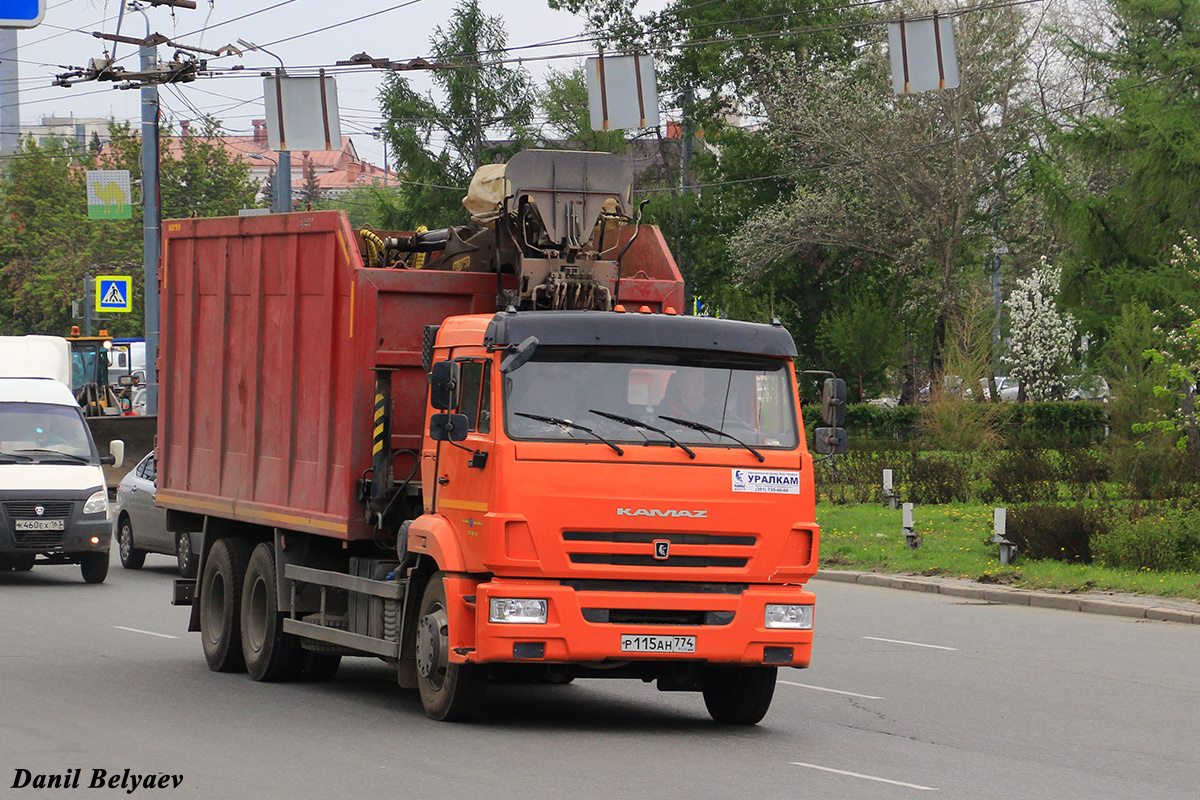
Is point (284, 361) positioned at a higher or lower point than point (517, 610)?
higher

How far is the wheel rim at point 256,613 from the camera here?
12.7 metres

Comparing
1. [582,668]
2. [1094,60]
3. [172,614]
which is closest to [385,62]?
[172,614]

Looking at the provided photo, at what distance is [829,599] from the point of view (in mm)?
19672

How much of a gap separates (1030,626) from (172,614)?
28.4ft

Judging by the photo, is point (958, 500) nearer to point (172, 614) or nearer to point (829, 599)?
point (829, 599)

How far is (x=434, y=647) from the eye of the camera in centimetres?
1013

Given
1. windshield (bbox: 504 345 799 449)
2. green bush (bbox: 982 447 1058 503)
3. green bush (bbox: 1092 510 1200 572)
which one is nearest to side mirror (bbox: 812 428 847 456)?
windshield (bbox: 504 345 799 449)

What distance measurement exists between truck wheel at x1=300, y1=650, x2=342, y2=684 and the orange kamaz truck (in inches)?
1.4

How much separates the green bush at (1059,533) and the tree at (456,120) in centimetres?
4515

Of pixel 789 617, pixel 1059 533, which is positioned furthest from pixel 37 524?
pixel 1059 533

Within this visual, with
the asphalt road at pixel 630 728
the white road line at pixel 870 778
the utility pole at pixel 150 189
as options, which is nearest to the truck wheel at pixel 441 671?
the asphalt road at pixel 630 728

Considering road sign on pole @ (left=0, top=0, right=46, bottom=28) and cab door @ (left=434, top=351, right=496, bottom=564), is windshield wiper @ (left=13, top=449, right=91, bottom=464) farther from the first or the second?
cab door @ (left=434, top=351, right=496, bottom=564)

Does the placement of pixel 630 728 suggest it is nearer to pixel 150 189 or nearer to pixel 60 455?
pixel 60 455

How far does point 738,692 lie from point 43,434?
13000mm
